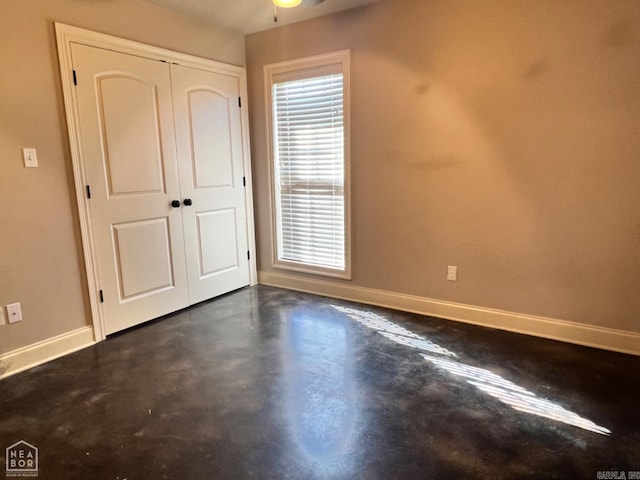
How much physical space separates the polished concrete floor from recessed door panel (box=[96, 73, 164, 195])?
48.0 inches

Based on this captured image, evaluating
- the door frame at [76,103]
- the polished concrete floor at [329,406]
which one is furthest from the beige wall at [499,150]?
the door frame at [76,103]

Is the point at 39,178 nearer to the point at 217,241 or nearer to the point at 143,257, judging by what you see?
the point at 143,257

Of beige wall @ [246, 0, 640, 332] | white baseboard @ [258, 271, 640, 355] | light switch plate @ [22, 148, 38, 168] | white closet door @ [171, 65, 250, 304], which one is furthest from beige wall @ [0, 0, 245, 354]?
white baseboard @ [258, 271, 640, 355]

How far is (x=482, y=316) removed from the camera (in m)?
3.16

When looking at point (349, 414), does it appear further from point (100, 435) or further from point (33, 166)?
point (33, 166)

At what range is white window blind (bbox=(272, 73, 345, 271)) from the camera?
361cm

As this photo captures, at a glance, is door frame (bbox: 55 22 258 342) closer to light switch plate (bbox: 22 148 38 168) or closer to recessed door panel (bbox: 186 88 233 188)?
light switch plate (bbox: 22 148 38 168)

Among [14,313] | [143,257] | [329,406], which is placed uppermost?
[143,257]

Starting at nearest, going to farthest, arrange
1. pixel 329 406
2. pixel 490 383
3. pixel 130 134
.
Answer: pixel 329 406 < pixel 490 383 < pixel 130 134

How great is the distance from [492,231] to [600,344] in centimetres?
104

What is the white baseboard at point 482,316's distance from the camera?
2.71 m

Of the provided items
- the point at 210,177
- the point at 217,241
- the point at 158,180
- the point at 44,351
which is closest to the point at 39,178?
the point at 158,180

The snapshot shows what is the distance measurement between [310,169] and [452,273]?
5.34 ft

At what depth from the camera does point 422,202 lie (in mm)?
3264
